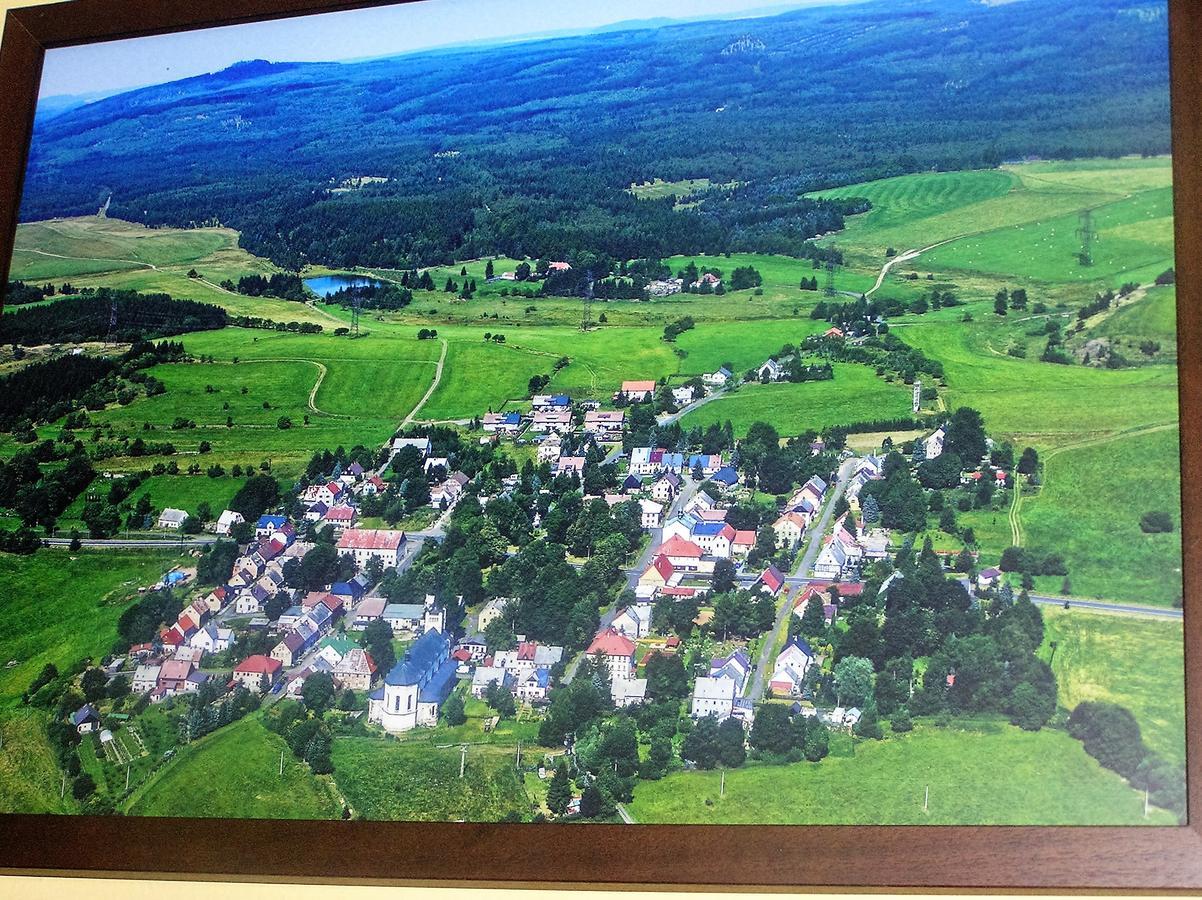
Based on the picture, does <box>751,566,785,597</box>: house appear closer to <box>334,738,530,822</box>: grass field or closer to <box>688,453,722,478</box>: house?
<box>688,453,722,478</box>: house

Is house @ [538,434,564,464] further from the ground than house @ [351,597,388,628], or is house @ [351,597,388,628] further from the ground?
house @ [538,434,564,464]

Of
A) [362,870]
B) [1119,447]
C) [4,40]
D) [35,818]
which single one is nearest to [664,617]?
[362,870]

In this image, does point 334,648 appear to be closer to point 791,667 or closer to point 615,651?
point 615,651

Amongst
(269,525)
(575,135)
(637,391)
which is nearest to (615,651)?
(637,391)

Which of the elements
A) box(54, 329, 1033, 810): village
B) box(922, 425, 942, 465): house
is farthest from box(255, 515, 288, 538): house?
box(922, 425, 942, 465): house

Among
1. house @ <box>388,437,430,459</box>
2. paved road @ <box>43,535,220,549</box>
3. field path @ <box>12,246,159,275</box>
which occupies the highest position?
field path @ <box>12,246,159,275</box>

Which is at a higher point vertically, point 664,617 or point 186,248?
point 186,248

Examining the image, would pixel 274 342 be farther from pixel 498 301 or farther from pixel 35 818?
pixel 35 818
